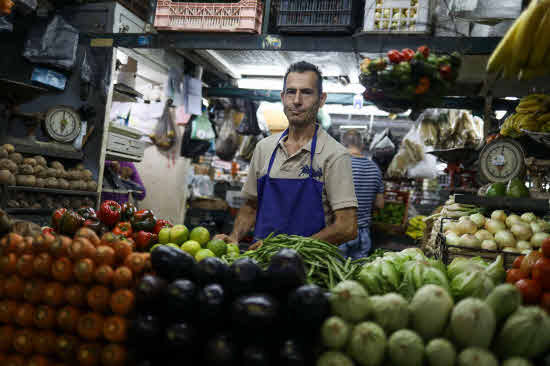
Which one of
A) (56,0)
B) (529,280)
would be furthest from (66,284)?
(56,0)

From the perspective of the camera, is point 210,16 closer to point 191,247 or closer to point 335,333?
point 191,247

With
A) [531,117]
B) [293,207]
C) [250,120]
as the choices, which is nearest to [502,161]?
[531,117]

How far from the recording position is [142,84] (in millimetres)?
6797

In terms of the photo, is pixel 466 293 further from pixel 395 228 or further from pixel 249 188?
pixel 395 228

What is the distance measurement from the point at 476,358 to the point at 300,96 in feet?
6.06

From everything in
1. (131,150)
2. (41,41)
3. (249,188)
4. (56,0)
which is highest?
(56,0)

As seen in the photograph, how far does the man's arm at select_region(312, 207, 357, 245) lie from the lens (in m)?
→ 2.46

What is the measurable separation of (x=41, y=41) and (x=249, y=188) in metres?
3.06

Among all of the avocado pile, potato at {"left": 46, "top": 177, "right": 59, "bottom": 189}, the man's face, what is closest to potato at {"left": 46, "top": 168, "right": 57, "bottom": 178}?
potato at {"left": 46, "top": 177, "right": 59, "bottom": 189}

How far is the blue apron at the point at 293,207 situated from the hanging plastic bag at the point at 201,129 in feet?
14.4

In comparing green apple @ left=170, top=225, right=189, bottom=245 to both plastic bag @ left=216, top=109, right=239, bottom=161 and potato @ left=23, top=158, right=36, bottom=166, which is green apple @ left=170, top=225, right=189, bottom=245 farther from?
plastic bag @ left=216, top=109, right=239, bottom=161

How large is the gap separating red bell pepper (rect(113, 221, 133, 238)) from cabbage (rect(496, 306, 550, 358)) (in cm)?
171

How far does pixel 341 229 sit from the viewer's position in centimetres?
248

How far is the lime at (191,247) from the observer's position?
1.82 meters
